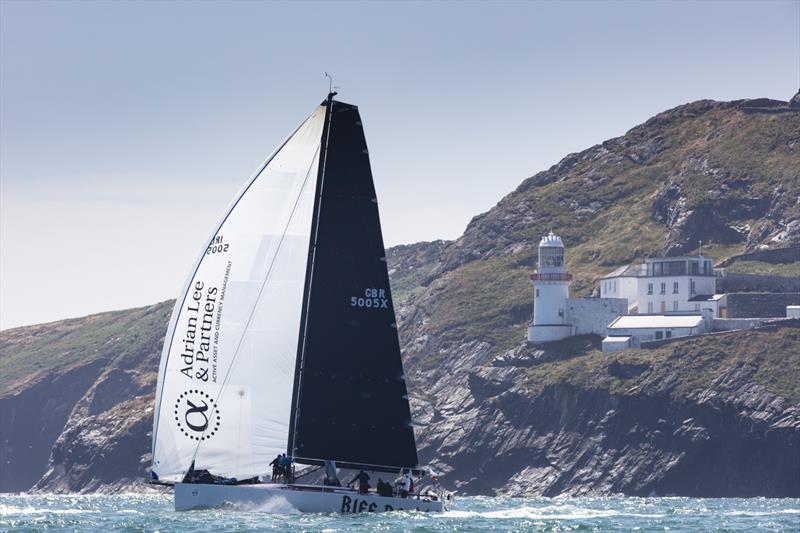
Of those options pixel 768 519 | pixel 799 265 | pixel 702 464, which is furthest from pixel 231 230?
pixel 799 265

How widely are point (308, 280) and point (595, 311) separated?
8988 cm

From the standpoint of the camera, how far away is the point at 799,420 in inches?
4872

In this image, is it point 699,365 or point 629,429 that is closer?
point 629,429

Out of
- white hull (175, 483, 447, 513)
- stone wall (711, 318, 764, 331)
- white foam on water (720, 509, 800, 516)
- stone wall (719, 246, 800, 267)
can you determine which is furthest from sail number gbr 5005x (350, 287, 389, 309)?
stone wall (719, 246, 800, 267)

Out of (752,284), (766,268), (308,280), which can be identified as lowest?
(308,280)

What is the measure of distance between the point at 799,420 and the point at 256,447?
72.8m

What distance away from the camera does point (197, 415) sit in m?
60.6

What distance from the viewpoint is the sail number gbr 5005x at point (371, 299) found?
206ft

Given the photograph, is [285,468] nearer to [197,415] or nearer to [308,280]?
[197,415]

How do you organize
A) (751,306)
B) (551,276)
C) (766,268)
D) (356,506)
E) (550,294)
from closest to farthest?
(356,506), (751,306), (551,276), (550,294), (766,268)

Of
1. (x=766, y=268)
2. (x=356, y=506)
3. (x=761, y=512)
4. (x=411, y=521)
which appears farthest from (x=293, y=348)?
(x=766, y=268)

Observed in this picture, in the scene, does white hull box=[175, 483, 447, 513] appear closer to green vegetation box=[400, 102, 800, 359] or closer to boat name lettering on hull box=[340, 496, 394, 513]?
boat name lettering on hull box=[340, 496, 394, 513]

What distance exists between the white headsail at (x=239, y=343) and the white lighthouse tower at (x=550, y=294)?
88.9 m

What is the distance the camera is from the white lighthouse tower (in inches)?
5871
